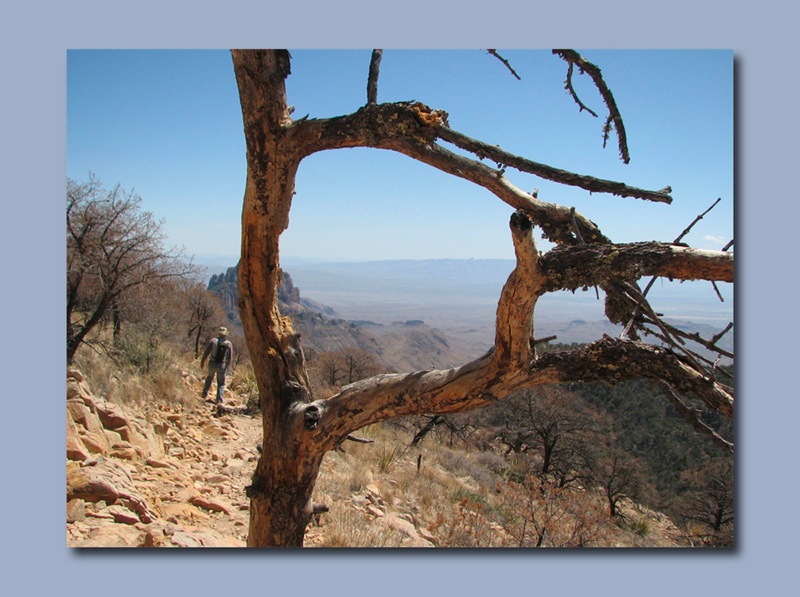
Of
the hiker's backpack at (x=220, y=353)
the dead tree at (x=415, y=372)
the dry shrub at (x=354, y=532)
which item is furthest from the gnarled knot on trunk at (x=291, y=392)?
the hiker's backpack at (x=220, y=353)

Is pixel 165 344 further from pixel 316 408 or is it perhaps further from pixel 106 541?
pixel 316 408

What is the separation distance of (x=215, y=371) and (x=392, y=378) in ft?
16.9

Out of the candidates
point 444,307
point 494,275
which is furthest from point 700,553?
point 494,275

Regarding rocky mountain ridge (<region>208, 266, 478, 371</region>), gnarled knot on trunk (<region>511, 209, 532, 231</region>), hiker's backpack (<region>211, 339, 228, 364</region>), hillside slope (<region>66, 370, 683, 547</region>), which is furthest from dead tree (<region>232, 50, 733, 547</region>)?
rocky mountain ridge (<region>208, 266, 478, 371</region>)

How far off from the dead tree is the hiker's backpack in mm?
4481

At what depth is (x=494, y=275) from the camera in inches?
5394

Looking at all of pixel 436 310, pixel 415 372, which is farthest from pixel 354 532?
pixel 436 310

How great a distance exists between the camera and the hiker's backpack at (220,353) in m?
6.69

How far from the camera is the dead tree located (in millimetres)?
1824

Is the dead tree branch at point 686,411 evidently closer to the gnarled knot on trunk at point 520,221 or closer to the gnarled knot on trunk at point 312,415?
the gnarled knot on trunk at point 520,221

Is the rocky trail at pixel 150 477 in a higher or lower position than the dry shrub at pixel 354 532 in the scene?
higher

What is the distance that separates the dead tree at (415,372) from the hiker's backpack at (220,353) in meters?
4.48

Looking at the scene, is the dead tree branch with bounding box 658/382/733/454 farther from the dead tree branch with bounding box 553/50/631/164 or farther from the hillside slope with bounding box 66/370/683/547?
the hillside slope with bounding box 66/370/683/547

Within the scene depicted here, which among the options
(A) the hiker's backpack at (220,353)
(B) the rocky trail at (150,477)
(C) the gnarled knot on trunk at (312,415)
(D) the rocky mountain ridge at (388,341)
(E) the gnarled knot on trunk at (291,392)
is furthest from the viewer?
(D) the rocky mountain ridge at (388,341)
